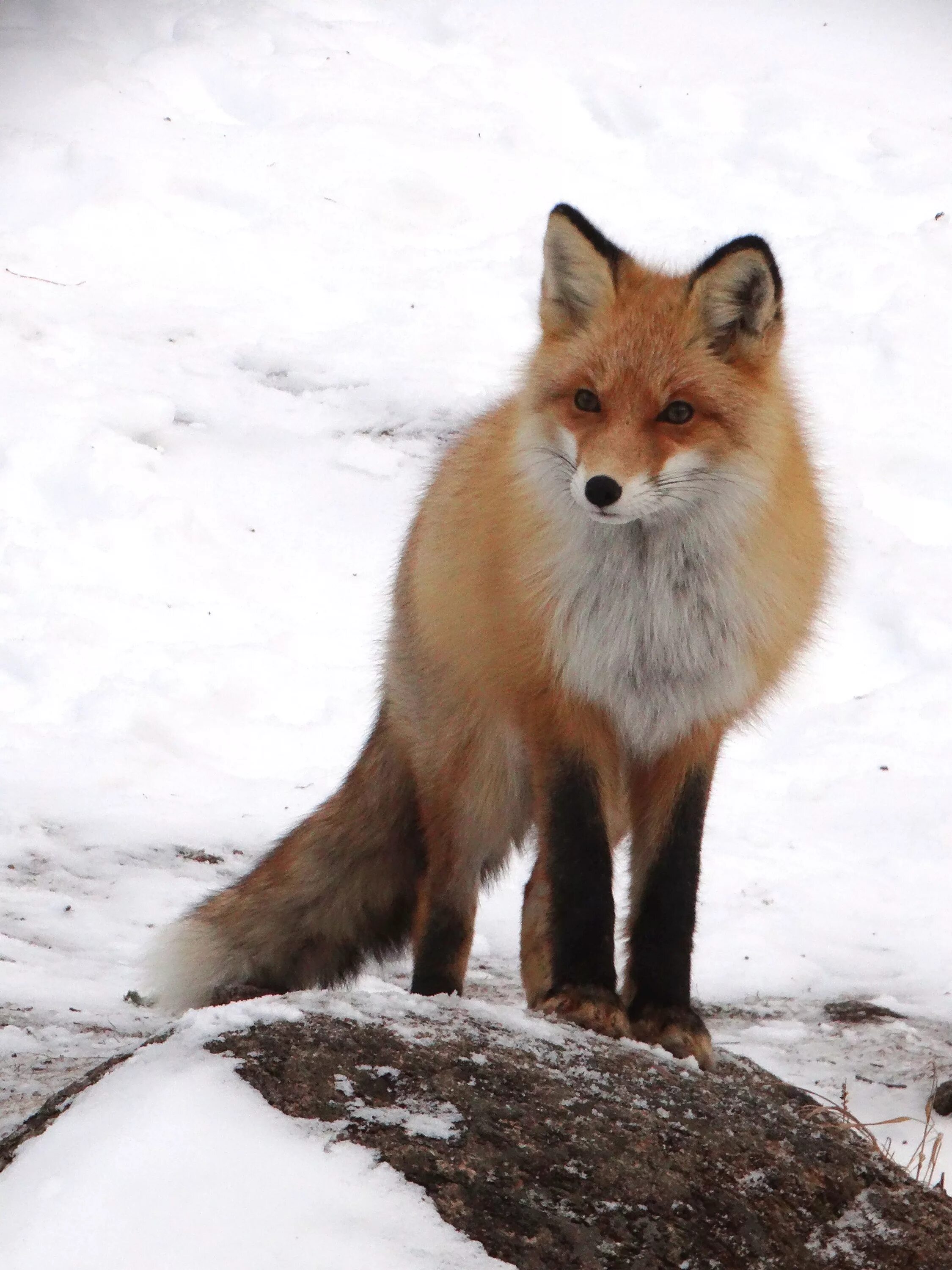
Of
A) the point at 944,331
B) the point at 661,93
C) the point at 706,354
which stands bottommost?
the point at 706,354

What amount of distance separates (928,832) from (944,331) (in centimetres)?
378

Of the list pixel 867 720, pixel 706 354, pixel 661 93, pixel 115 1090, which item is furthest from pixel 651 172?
pixel 115 1090

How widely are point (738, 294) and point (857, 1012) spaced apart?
2114 mm

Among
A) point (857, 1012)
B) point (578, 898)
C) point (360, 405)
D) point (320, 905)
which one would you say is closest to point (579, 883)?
point (578, 898)

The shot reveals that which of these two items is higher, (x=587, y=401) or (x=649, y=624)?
(x=587, y=401)

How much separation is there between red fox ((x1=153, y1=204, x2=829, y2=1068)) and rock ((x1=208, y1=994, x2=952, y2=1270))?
55 cm

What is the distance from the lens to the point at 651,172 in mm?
9172

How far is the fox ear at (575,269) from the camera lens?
290cm

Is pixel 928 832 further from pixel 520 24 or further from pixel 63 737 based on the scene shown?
pixel 520 24

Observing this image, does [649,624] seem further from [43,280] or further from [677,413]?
[43,280]

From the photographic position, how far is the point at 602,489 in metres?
2.51

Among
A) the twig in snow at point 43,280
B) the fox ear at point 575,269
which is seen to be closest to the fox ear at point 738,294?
the fox ear at point 575,269

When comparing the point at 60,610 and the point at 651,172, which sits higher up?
the point at 651,172

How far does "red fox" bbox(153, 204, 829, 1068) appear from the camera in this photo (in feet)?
8.97
